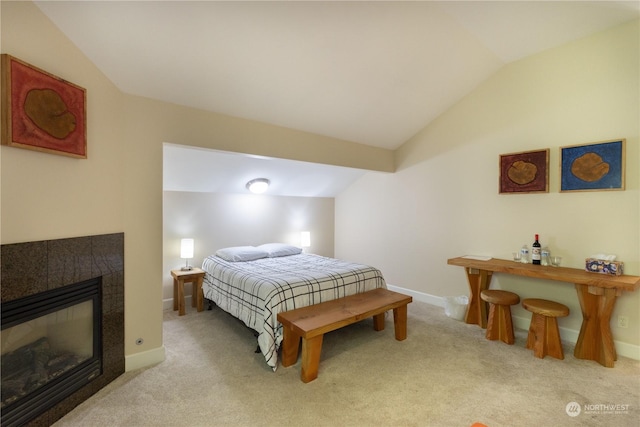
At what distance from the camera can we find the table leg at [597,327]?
7.56ft

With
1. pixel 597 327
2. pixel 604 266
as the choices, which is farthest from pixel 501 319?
pixel 604 266

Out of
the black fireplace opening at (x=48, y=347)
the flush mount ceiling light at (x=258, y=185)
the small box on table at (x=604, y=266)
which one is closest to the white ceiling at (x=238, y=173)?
the flush mount ceiling light at (x=258, y=185)

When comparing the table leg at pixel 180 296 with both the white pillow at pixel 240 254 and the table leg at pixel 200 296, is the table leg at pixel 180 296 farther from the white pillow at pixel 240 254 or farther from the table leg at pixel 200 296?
the white pillow at pixel 240 254

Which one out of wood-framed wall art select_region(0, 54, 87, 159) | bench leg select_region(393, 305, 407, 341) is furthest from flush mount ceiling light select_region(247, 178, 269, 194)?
bench leg select_region(393, 305, 407, 341)

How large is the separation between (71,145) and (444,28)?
298 cm

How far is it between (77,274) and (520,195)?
13.2 ft

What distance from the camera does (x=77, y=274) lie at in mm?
1866

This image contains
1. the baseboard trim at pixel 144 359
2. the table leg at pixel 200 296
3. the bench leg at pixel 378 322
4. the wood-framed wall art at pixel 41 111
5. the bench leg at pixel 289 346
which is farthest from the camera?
the table leg at pixel 200 296

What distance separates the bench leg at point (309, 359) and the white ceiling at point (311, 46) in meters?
2.14

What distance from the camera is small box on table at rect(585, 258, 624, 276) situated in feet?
7.92

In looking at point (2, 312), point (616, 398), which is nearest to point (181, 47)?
point (2, 312)

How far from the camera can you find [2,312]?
1.49 metres

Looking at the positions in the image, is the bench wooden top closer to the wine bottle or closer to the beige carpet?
the beige carpet

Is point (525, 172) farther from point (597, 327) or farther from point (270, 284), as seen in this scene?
point (270, 284)
